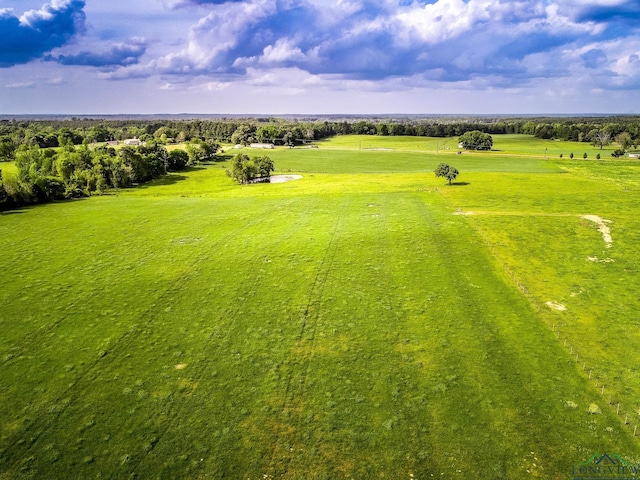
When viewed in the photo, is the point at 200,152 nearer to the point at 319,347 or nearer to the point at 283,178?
the point at 283,178

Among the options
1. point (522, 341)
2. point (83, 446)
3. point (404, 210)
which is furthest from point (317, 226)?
point (83, 446)

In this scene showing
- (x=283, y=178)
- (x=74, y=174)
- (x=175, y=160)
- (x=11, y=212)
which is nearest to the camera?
(x=11, y=212)

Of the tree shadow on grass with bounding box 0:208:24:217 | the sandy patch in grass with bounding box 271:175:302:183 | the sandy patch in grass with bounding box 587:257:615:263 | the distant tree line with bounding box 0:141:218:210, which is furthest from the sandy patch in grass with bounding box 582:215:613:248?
the distant tree line with bounding box 0:141:218:210

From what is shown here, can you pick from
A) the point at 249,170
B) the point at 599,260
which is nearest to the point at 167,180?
the point at 249,170

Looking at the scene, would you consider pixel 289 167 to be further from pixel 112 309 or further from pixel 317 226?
pixel 112 309

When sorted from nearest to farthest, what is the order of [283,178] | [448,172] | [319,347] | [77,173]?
[319,347] → [77,173] → [448,172] → [283,178]

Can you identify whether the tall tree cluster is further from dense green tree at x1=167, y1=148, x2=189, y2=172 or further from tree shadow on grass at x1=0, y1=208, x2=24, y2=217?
tree shadow on grass at x1=0, y1=208, x2=24, y2=217

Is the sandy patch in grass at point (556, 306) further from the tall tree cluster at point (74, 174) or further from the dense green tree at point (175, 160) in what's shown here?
the dense green tree at point (175, 160)
